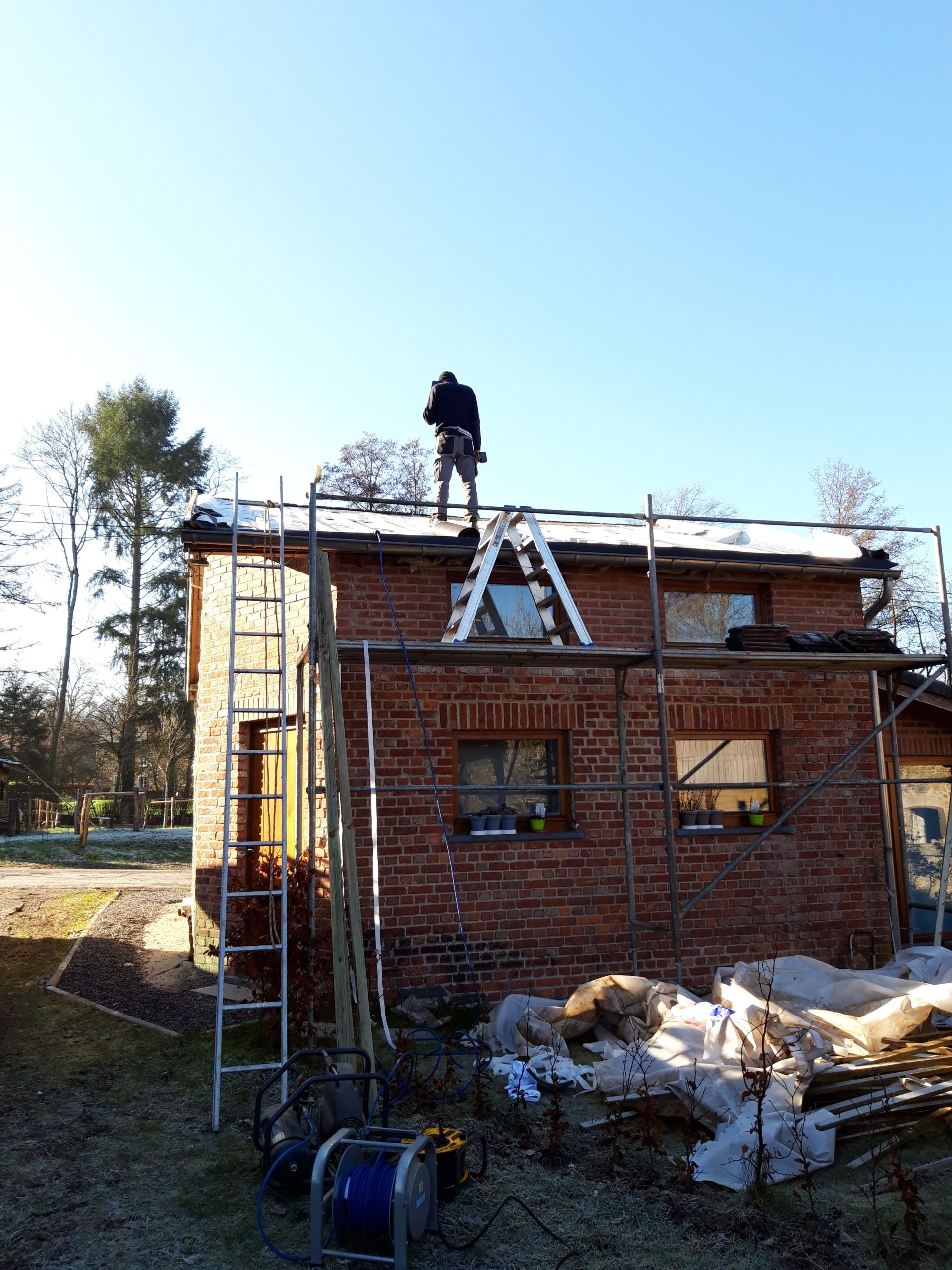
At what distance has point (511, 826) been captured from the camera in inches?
323

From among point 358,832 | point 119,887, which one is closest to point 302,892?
point 358,832

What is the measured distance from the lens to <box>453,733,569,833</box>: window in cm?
829

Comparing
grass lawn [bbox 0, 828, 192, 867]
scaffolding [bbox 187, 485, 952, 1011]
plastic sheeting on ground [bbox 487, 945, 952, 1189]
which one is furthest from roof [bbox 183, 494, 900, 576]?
grass lawn [bbox 0, 828, 192, 867]

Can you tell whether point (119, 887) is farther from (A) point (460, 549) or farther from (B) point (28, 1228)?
(B) point (28, 1228)

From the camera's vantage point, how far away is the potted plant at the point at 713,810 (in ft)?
28.9

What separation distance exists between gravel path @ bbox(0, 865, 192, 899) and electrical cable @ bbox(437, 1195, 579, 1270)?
1082 centimetres

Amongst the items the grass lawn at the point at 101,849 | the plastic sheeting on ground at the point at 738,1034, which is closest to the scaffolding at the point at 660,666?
the plastic sheeting on ground at the point at 738,1034

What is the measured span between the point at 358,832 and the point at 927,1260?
5.03 meters

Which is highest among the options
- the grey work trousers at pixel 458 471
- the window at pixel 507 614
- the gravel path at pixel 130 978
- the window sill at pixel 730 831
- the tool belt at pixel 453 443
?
the tool belt at pixel 453 443

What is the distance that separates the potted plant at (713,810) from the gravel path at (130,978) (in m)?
4.67

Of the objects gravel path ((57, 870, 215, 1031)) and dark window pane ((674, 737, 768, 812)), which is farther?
dark window pane ((674, 737, 768, 812))

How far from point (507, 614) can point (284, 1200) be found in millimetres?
5353

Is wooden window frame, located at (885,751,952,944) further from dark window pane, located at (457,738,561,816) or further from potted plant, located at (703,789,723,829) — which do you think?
dark window pane, located at (457,738,561,816)

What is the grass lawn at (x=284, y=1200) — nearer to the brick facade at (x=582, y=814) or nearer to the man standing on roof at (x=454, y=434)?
the brick facade at (x=582, y=814)
